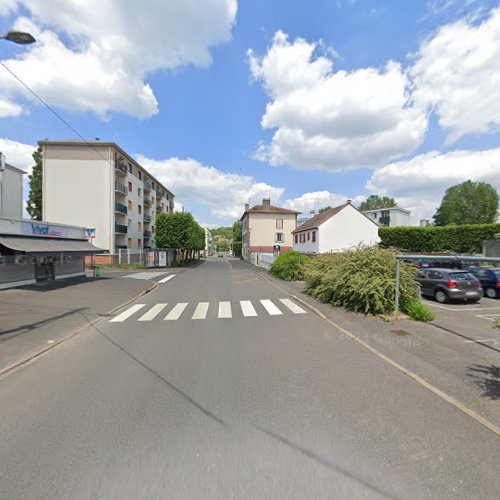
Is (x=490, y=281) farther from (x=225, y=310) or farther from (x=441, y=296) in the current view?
(x=225, y=310)

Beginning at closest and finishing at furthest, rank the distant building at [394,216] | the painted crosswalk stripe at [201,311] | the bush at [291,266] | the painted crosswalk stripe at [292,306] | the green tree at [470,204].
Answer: the painted crosswalk stripe at [201,311] → the painted crosswalk stripe at [292,306] → the bush at [291,266] → the green tree at [470,204] → the distant building at [394,216]

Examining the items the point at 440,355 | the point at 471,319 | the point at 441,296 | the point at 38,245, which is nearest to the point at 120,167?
the point at 38,245

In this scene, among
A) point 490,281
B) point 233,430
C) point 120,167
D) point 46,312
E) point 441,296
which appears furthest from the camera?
point 120,167

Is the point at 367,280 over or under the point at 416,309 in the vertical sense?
over

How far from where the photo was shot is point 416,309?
7645mm

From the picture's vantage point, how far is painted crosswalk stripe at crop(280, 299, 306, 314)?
9281mm

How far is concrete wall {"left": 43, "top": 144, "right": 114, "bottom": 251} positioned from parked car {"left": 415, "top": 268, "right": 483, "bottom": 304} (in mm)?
29961

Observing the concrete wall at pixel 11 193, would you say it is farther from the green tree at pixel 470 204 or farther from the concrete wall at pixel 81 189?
the green tree at pixel 470 204

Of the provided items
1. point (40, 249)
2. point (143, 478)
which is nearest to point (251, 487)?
point (143, 478)

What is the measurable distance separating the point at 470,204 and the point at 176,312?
64920 mm

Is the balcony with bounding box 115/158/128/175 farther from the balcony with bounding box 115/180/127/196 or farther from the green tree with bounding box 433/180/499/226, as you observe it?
the green tree with bounding box 433/180/499/226

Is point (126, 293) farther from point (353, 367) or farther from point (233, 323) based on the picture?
point (353, 367)

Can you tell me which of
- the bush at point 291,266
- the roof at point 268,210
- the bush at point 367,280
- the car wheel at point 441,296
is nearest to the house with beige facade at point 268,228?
the roof at point 268,210

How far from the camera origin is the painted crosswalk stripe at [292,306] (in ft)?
30.5
